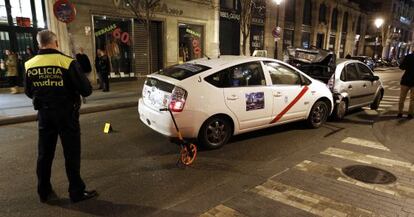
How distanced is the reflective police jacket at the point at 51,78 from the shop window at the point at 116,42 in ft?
38.7

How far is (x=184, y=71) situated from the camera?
5578 mm

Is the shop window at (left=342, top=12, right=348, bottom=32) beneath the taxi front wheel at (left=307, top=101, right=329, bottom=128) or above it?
above

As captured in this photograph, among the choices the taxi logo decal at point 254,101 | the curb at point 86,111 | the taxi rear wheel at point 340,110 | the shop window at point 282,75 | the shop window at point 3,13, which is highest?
the shop window at point 3,13

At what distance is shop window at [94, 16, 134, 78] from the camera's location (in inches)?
575

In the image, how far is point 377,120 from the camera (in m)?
8.24

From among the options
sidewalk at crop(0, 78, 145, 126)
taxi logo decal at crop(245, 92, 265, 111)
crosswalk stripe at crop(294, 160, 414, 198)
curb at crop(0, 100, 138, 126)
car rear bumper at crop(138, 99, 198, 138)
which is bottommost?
crosswalk stripe at crop(294, 160, 414, 198)

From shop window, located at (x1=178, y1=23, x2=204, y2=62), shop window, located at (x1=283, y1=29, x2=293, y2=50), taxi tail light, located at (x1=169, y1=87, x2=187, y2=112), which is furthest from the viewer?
shop window, located at (x1=283, y1=29, x2=293, y2=50)

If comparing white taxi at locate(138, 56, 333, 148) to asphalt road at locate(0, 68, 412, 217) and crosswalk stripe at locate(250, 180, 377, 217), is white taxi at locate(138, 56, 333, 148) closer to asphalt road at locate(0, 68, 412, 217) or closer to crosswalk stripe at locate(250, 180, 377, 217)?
asphalt road at locate(0, 68, 412, 217)

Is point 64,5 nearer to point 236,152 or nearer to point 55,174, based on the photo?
point 55,174

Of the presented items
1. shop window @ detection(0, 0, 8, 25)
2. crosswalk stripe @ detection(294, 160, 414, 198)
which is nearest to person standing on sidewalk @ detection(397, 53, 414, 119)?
crosswalk stripe @ detection(294, 160, 414, 198)

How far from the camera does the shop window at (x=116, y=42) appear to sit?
1462cm

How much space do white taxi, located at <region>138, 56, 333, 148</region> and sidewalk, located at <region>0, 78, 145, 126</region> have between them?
4020 millimetres

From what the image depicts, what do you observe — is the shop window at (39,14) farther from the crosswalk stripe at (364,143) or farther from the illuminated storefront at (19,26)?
the crosswalk stripe at (364,143)

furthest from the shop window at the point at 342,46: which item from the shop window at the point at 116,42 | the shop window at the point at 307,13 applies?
the shop window at the point at 116,42
